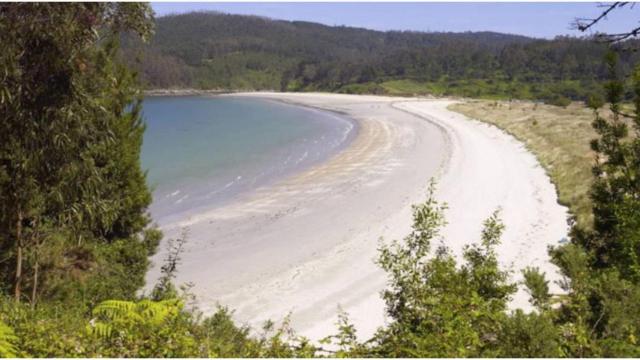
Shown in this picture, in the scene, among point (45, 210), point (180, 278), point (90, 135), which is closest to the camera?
point (90, 135)

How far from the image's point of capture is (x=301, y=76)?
199 meters

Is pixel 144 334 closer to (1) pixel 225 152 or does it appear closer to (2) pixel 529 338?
(2) pixel 529 338

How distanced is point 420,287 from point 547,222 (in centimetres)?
1717

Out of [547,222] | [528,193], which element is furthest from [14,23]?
[528,193]

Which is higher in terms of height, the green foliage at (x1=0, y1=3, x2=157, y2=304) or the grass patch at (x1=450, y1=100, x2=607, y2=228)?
the green foliage at (x1=0, y1=3, x2=157, y2=304)

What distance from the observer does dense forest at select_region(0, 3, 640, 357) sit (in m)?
5.75

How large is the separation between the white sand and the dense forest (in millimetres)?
3067

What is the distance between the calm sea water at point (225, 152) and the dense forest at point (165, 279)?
6946 mm

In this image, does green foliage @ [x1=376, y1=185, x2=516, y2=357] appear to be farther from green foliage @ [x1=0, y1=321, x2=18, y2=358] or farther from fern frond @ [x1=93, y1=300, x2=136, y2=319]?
green foliage @ [x1=0, y1=321, x2=18, y2=358]

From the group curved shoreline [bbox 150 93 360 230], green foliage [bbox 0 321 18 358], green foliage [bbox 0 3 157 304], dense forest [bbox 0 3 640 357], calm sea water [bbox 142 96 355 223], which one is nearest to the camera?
green foliage [bbox 0 321 18 358]

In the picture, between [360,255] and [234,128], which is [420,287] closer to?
[360,255]

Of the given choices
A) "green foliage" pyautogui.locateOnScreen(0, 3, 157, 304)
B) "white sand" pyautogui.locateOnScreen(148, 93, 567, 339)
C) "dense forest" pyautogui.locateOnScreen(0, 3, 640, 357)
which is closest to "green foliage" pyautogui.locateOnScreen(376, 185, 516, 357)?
"dense forest" pyautogui.locateOnScreen(0, 3, 640, 357)

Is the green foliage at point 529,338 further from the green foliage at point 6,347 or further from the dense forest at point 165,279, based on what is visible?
the green foliage at point 6,347

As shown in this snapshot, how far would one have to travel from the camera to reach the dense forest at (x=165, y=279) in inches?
226
